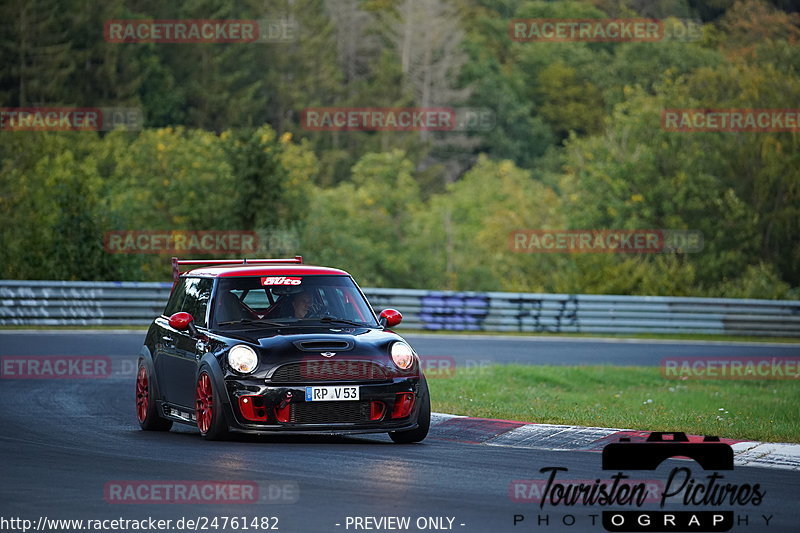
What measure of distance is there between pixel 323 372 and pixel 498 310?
70.5ft

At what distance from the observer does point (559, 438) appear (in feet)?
44.2

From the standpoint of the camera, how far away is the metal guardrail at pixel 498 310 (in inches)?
1213

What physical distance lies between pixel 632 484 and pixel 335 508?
2.19 metres

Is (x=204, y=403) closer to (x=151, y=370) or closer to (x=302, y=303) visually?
(x=302, y=303)

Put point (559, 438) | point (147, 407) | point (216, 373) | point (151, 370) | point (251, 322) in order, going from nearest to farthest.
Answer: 1. point (216, 373)
2. point (559, 438)
3. point (251, 322)
4. point (147, 407)
5. point (151, 370)

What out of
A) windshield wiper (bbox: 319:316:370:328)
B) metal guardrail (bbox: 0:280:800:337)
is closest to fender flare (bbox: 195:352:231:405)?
windshield wiper (bbox: 319:316:370:328)

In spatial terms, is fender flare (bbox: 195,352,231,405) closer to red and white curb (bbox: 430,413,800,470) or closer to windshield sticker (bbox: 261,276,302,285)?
windshield sticker (bbox: 261,276,302,285)

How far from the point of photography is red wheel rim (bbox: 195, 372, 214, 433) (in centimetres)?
1307

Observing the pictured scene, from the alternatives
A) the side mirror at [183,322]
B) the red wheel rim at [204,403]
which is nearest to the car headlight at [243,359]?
the red wheel rim at [204,403]

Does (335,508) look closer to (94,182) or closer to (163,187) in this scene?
(163,187)

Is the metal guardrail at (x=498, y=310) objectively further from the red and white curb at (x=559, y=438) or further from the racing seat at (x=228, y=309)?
the racing seat at (x=228, y=309)

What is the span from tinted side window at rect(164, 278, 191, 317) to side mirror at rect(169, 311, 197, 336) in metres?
0.85

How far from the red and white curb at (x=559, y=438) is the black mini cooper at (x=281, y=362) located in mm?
881

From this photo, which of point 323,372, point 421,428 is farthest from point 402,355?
point 323,372
